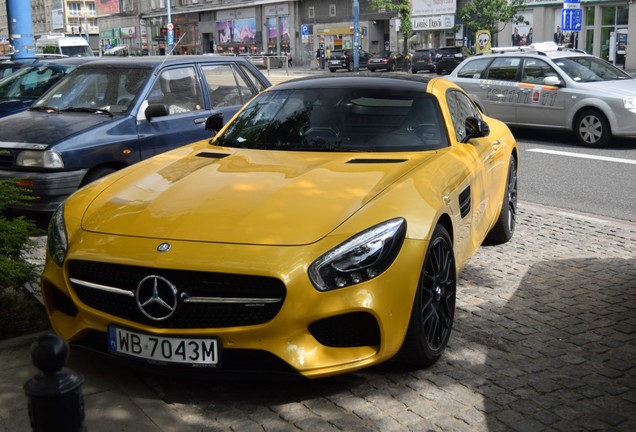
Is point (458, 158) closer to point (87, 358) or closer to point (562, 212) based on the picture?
point (87, 358)

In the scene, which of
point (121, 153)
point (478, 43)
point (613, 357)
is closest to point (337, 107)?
point (613, 357)

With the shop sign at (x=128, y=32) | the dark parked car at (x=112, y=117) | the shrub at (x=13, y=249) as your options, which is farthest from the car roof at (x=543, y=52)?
the shop sign at (x=128, y=32)

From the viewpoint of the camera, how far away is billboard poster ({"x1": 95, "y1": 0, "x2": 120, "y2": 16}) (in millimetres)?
105281

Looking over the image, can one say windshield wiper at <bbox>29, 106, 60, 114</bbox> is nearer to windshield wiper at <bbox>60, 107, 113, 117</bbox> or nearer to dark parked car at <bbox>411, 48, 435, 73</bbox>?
windshield wiper at <bbox>60, 107, 113, 117</bbox>

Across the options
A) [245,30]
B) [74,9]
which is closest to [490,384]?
[245,30]

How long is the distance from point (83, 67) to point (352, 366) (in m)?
6.38

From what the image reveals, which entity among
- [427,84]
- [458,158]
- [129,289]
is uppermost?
[427,84]

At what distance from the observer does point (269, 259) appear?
3.66 meters

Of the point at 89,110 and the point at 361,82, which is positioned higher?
the point at 361,82

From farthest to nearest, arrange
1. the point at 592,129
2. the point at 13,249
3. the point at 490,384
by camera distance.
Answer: the point at 592,129, the point at 13,249, the point at 490,384

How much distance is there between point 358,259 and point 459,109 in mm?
2660

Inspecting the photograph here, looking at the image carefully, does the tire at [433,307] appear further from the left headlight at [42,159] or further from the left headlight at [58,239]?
the left headlight at [42,159]

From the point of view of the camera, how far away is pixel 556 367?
4336 mm

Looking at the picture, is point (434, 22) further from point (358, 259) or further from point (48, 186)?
point (358, 259)
